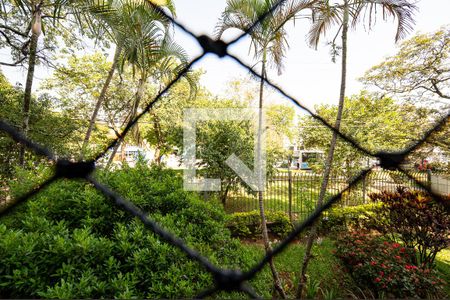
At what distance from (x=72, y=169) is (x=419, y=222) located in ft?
9.38

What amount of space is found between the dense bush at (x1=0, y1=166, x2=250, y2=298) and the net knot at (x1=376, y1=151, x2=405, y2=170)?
2.25 ft

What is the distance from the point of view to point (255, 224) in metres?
3.28

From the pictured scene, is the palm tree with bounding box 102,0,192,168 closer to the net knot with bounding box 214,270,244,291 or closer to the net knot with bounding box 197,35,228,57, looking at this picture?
the net knot with bounding box 197,35,228,57

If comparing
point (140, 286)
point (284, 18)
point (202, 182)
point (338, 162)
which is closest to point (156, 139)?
point (202, 182)

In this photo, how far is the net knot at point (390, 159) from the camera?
374 millimetres

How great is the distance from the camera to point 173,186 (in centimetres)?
142

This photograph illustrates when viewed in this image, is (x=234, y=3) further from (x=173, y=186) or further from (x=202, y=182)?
(x=202, y=182)

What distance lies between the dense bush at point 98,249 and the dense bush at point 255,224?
6.65ft

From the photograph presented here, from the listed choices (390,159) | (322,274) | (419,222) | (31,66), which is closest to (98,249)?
(390,159)

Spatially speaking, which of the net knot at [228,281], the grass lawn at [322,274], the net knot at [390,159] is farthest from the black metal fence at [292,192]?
the net knot at [228,281]

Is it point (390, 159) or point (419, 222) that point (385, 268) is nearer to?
point (419, 222)

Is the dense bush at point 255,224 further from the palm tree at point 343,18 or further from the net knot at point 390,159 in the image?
the net knot at point 390,159

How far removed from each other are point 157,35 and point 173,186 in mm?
→ 1380

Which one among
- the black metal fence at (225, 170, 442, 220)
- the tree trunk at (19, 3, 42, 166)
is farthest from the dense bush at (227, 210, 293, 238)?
the tree trunk at (19, 3, 42, 166)
